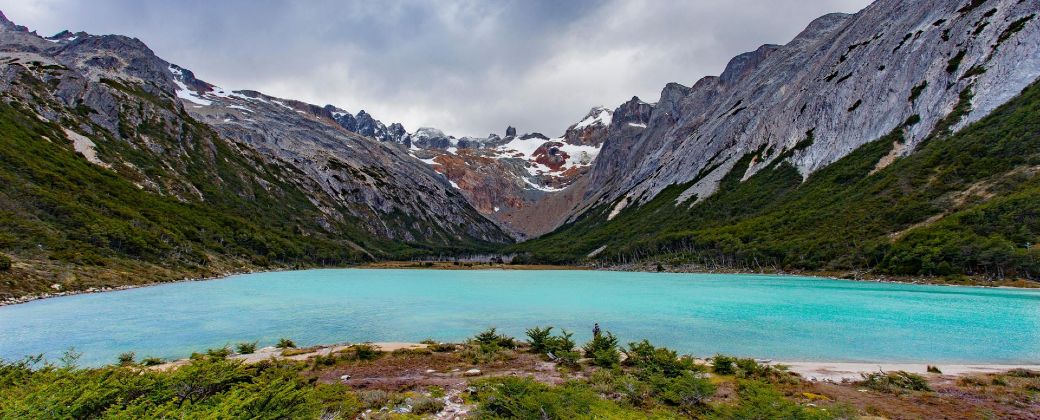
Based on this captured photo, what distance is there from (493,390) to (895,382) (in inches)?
597

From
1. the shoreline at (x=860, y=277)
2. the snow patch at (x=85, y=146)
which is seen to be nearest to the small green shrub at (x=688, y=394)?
the shoreline at (x=860, y=277)

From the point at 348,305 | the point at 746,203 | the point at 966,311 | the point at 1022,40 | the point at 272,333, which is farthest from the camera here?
the point at 746,203

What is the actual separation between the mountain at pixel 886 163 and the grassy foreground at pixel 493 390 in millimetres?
70499

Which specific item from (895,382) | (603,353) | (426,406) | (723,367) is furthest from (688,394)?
(895,382)

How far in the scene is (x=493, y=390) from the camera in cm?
1457

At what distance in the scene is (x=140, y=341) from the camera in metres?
29.5

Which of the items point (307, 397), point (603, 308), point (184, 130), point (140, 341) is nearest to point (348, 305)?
point (140, 341)

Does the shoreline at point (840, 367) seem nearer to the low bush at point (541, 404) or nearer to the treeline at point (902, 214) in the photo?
the low bush at point (541, 404)

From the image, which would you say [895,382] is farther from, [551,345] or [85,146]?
[85,146]

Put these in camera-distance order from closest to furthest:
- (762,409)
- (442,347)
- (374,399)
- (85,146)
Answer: (762,409) → (374,399) → (442,347) → (85,146)

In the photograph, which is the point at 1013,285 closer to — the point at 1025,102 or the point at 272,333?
the point at 1025,102

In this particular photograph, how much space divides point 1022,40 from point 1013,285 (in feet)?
288

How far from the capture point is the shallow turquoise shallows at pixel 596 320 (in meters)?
27.2

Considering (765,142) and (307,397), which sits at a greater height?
(765,142)
